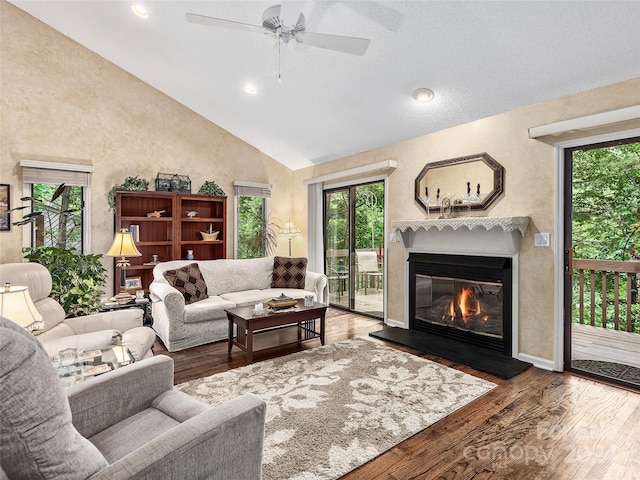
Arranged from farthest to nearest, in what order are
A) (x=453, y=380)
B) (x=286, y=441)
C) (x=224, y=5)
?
1. (x=224, y=5)
2. (x=453, y=380)
3. (x=286, y=441)

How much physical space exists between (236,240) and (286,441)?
4.33 m

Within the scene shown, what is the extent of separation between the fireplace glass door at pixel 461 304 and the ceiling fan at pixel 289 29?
2.74m

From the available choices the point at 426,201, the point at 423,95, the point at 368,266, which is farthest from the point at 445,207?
the point at 368,266

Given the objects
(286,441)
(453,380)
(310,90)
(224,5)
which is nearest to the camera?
(286,441)

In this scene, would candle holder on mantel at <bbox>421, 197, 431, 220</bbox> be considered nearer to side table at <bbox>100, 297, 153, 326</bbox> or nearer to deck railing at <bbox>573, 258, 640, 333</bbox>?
deck railing at <bbox>573, 258, 640, 333</bbox>

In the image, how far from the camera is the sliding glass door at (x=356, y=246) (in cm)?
528

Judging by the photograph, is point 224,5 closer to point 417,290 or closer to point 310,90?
point 310,90

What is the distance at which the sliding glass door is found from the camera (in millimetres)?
5281

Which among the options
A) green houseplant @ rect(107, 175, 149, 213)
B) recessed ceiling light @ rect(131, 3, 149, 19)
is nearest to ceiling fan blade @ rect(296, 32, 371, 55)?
recessed ceiling light @ rect(131, 3, 149, 19)

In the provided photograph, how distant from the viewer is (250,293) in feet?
15.8

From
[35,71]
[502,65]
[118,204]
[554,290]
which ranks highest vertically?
[35,71]

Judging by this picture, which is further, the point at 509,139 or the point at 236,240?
the point at 236,240

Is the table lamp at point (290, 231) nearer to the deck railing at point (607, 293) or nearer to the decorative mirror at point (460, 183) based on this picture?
the decorative mirror at point (460, 183)

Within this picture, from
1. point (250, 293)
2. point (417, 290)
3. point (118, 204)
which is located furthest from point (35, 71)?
point (417, 290)
